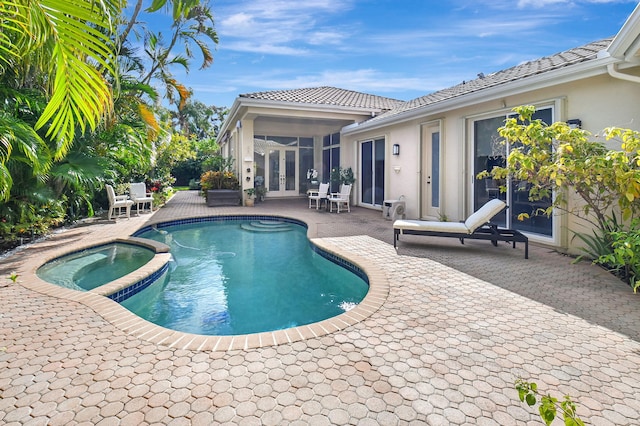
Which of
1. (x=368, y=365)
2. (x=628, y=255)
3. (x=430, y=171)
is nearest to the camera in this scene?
(x=368, y=365)

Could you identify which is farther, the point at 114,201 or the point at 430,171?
the point at 114,201

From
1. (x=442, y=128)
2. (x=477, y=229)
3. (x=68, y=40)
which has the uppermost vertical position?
(x=442, y=128)

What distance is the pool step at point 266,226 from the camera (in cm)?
1109

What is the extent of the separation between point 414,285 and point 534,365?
2130mm

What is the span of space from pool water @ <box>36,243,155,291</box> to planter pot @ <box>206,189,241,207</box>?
704cm

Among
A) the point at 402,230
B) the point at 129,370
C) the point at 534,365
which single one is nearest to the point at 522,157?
the point at 402,230

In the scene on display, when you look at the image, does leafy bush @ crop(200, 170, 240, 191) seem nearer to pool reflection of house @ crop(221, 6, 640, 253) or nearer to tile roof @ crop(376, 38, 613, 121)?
pool reflection of house @ crop(221, 6, 640, 253)

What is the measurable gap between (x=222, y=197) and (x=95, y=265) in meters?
8.63

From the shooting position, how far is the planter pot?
1526 centimetres

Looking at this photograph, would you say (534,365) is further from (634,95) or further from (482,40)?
(482,40)

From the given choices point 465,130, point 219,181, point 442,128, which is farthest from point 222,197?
point 465,130

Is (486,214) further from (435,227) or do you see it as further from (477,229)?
(435,227)

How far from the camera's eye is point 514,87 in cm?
733

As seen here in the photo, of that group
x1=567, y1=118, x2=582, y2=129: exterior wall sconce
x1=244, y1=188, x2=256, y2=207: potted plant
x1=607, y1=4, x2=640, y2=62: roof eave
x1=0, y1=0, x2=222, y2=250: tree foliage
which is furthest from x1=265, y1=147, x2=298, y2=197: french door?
x1=607, y1=4, x2=640, y2=62: roof eave
